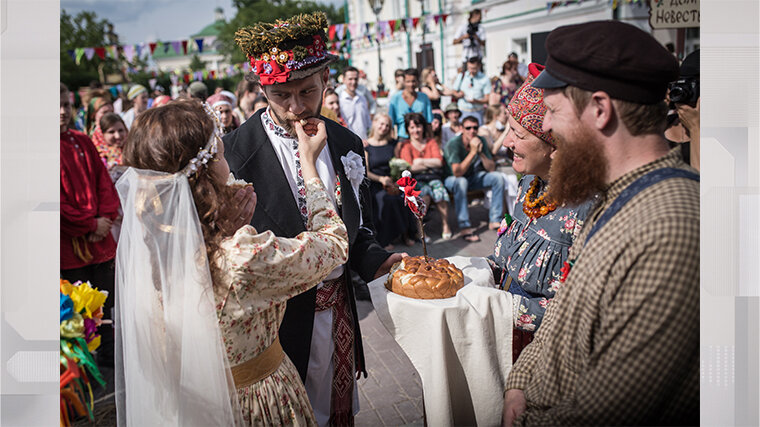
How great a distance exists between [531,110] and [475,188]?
5748 mm

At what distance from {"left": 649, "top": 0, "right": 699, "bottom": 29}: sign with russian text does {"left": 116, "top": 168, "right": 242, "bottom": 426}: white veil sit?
3.66 metres

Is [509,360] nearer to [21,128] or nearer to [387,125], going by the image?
[21,128]

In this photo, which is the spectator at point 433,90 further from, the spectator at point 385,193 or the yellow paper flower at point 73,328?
the yellow paper flower at point 73,328

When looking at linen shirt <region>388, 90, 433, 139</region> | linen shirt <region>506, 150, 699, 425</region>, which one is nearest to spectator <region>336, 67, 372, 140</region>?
linen shirt <region>388, 90, 433, 139</region>

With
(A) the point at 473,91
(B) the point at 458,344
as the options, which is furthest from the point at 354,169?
(A) the point at 473,91

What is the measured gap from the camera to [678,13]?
3803mm

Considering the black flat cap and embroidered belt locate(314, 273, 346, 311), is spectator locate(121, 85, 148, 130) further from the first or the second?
the black flat cap

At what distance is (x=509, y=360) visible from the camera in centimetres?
238

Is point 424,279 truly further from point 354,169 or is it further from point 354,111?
point 354,111

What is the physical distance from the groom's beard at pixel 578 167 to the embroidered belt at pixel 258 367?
3.79 ft

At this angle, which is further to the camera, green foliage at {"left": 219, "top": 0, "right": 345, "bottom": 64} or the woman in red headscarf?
green foliage at {"left": 219, "top": 0, "right": 345, "bottom": 64}

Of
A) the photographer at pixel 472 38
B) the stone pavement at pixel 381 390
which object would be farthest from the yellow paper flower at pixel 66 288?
the photographer at pixel 472 38

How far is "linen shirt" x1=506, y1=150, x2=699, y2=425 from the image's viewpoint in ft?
3.88

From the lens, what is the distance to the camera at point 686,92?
8.49 feet
